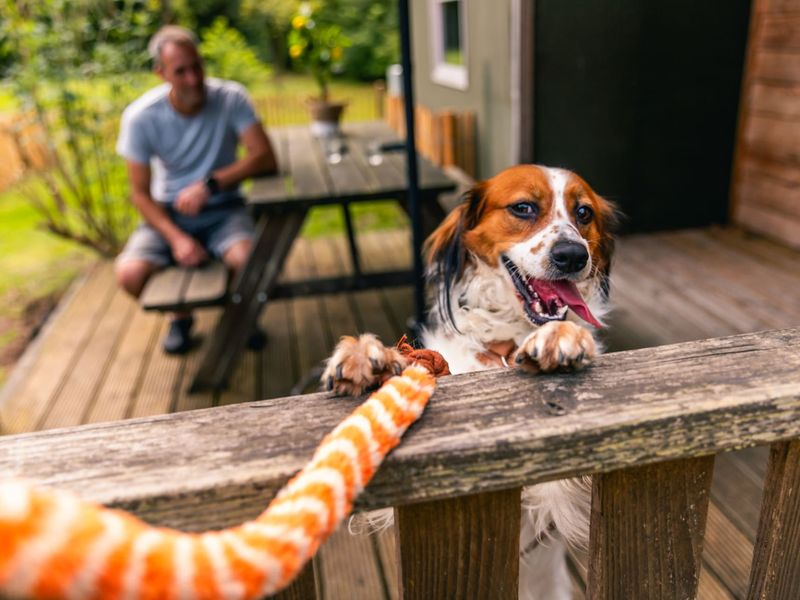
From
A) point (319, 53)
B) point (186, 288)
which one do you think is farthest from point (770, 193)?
point (186, 288)

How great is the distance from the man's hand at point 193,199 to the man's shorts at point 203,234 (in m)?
0.12

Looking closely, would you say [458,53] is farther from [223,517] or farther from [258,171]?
[223,517]

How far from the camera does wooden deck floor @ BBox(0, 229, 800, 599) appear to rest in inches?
80.9

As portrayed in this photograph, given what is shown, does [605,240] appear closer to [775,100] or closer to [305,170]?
[305,170]

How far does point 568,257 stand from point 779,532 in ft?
2.26

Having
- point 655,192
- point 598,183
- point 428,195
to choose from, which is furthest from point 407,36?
point 655,192

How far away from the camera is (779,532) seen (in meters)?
0.82

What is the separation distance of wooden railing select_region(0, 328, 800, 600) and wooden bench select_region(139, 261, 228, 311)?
2020 millimetres

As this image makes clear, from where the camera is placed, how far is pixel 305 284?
3387 mm

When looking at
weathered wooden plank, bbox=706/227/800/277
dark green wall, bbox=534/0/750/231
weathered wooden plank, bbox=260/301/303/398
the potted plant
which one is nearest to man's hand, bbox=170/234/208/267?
weathered wooden plank, bbox=260/301/303/398

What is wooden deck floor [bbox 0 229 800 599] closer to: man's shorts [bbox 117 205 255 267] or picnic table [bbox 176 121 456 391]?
picnic table [bbox 176 121 456 391]

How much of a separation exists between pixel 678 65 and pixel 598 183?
95 cm

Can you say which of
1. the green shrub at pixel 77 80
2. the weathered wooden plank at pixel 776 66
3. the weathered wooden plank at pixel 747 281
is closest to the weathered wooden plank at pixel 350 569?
the weathered wooden plank at pixel 747 281

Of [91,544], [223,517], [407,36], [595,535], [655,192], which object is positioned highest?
[407,36]
